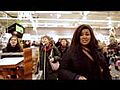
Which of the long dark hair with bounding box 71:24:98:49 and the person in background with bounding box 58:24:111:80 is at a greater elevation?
the long dark hair with bounding box 71:24:98:49

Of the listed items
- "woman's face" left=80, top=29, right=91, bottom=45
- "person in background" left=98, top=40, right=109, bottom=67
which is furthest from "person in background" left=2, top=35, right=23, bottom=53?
"person in background" left=98, top=40, right=109, bottom=67

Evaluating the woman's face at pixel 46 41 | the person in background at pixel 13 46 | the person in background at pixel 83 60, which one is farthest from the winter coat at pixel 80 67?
the person in background at pixel 13 46

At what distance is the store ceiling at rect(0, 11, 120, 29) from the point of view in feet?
15.0

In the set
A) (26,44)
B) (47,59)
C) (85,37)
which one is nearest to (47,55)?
(47,59)

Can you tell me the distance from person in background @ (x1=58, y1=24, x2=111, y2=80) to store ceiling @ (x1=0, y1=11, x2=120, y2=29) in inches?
6.0

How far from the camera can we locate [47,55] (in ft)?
15.3

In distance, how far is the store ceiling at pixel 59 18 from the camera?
4.57 meters

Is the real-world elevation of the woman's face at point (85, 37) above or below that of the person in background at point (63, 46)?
above

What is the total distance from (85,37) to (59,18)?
541mm

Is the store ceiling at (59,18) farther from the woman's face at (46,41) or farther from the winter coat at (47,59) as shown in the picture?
the winter coat at (47,59)

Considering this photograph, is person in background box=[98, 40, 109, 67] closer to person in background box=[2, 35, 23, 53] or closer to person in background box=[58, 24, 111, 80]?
person in background box=[58, 24, 111, 80]
